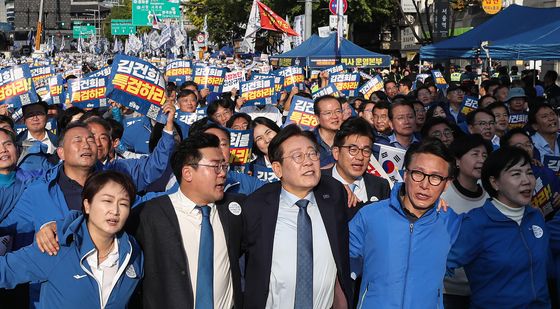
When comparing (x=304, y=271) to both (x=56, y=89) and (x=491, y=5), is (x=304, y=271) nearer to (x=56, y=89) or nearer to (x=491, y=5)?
(x=56, y=89)

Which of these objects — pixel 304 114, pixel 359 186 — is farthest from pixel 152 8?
pixel 359 186

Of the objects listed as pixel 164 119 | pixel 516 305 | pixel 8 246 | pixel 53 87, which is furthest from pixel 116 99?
pixel 53 87

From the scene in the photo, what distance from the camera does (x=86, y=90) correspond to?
30.8 ft

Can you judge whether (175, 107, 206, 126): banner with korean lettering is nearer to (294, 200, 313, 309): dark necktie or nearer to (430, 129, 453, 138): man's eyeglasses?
(430, 129, 453, 138): man's eyeglasses

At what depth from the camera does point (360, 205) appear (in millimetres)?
4258

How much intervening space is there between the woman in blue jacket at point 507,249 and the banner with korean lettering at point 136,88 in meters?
3.24

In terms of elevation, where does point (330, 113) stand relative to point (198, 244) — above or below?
above

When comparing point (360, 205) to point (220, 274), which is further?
point (360, 205)

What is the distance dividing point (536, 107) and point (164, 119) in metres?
3.75

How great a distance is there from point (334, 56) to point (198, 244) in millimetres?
14787

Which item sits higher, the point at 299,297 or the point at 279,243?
the point at 279,243

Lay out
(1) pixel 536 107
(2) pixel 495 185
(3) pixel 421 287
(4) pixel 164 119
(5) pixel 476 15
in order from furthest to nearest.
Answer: (5) pixel 476 15 < (1) pixel 536 107 < (4) pixel 164 119 < (2) pixel 495 185 < (3) pixel 421 287

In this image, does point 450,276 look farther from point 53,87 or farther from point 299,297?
point 53,87

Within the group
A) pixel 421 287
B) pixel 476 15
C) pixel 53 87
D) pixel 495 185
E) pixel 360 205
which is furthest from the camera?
pixel 476 15
